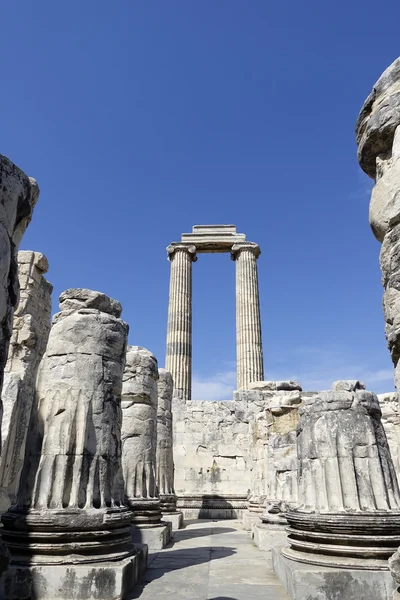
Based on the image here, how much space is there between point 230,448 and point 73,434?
11.3 m

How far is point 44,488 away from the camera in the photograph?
4.45m

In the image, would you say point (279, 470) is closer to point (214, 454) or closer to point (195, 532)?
point (195, 532)

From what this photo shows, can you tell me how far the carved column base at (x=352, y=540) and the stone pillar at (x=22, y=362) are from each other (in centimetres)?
518

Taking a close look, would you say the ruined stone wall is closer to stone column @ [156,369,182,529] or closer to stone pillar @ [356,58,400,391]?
stone column @ [156,369,182,529]

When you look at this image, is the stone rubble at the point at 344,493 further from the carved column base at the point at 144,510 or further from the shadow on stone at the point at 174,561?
the carved column base at the point at 144,510

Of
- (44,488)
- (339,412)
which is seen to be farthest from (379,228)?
(44,488)

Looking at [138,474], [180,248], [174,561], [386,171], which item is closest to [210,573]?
[174,561]

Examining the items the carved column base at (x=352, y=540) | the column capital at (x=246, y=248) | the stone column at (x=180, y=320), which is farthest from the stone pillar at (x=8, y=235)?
the column capital at (x=246, y=248)

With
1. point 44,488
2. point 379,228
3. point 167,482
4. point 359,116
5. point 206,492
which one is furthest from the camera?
point 206,492

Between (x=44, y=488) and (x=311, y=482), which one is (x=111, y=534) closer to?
(x=44, y=488)

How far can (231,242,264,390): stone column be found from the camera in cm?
2123

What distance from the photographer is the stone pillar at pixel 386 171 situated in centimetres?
265

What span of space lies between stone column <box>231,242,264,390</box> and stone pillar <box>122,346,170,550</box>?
13.3 metres

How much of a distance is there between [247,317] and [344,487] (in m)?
17.8
